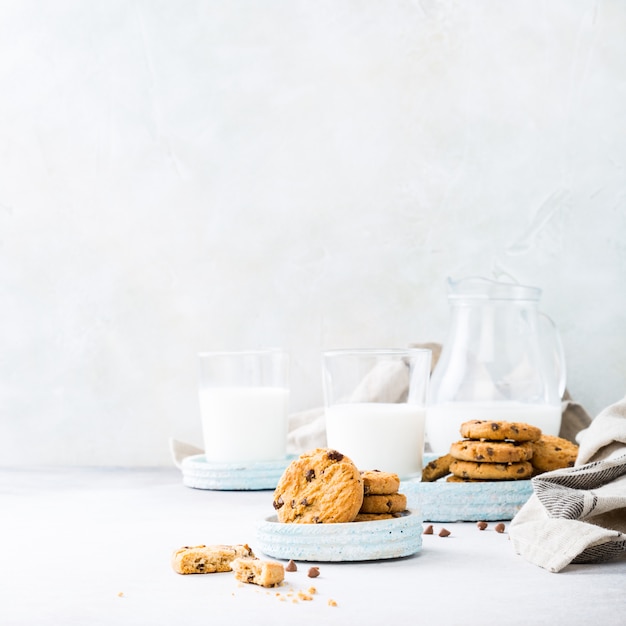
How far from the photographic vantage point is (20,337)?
2.02 m

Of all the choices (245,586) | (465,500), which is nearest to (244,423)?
(465,500)

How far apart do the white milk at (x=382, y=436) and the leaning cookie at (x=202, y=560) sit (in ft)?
1.33

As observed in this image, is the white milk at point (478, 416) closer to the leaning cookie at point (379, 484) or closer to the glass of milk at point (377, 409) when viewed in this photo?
the glass of milk at point (377, 409)

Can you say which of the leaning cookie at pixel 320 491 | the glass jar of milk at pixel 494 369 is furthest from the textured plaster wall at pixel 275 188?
the leaning cookie at pixel 320 491

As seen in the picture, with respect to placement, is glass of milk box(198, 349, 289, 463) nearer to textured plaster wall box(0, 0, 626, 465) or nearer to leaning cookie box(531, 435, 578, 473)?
textured plaster wall box(0, 0, 626, 465)

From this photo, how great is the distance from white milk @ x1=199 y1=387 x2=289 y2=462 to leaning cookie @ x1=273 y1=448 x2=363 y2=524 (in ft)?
1.98

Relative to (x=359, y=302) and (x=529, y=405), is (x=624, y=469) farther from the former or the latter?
(x=359, y=302)

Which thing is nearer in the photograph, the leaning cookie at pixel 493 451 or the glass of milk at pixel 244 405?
the leaning cookie at pixel 493 451

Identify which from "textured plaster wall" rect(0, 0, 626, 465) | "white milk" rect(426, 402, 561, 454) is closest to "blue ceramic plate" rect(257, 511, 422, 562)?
"white milk" rect(426, 402, 561, 454)

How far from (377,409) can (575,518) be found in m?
0.37

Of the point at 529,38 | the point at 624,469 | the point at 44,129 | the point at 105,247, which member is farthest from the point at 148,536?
the point at 529,38

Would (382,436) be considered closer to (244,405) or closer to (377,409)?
(377,409)

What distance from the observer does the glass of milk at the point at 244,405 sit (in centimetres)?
164

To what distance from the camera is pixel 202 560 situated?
911mm
